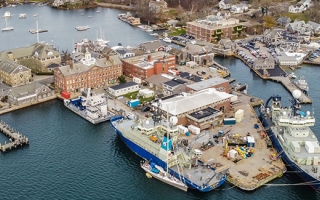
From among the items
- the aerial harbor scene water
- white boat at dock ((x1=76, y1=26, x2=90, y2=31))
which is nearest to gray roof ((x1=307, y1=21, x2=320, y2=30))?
the aerial harbor scene water

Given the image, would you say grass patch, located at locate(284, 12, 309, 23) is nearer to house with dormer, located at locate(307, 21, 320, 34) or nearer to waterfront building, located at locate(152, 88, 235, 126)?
house with dormer, located at locate(307, 21, 320, 34)

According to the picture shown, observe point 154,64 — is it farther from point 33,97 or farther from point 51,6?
point 51,6

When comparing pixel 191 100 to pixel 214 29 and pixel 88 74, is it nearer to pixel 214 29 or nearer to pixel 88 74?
pixel 88 74

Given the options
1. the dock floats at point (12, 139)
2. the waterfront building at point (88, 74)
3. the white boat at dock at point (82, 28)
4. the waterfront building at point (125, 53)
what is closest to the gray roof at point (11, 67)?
the waterfront building at point (88, 74)

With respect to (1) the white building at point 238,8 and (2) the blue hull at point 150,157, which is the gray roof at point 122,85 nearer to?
(2) the blue hull at point 150,157

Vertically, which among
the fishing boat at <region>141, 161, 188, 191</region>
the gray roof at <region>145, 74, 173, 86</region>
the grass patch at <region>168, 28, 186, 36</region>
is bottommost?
the fishing boat at <region>141, 161, 188, 191</region>

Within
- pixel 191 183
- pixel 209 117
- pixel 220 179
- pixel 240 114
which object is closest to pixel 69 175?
pixel 191 183
